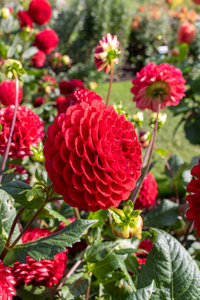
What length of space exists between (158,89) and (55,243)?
502 mm

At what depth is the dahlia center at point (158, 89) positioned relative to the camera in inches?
33.1

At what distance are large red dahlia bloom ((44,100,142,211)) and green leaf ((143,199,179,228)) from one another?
58 centimetres

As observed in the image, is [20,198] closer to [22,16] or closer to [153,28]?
[22,16]

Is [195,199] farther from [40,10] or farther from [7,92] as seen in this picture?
[40,10]

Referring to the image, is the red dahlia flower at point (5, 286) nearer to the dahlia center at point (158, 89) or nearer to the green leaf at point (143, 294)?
the green leaf at point (143, 294)

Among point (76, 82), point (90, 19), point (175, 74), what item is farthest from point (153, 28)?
point (175, 74)

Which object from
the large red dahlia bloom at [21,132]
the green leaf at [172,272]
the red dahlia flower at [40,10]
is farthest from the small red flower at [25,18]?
the green leaf at [172,272]

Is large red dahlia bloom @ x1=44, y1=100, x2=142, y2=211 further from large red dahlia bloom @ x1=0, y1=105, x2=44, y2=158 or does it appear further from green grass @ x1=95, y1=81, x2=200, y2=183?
green grass @ x1=95, y1=81, x2=200, y2=183

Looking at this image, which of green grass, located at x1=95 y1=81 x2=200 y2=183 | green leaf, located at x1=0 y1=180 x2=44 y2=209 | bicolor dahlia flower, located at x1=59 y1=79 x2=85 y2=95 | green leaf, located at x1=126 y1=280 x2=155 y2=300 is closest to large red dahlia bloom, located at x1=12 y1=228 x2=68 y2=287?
green leaf, located at x1=0 y1=180 x2=44 y2=209

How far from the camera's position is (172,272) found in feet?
1.72

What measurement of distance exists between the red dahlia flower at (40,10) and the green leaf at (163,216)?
115 centimetres

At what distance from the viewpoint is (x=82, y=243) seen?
908 mm

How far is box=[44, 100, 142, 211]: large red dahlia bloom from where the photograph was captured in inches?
18.8

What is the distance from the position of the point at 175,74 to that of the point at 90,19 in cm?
424
